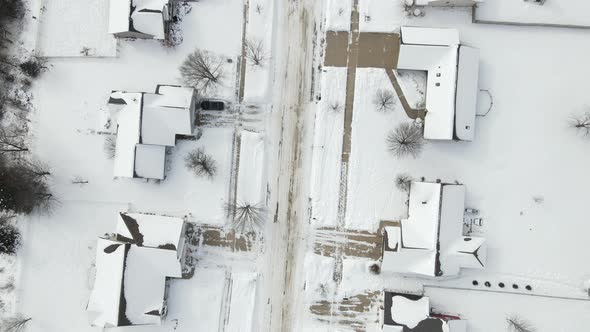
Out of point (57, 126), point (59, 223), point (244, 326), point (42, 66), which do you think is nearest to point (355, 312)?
point (244, 326)

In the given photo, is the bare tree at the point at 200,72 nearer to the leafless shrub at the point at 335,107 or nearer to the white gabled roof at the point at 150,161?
the white gabled roof at the point at 150,161

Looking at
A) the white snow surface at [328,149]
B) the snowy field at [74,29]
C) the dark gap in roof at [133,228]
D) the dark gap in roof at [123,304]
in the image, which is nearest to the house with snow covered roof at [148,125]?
the dark gap in roof at [133,228]

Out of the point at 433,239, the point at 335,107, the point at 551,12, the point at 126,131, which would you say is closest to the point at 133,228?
the point at 126,131

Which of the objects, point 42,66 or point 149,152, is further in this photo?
point 42,66

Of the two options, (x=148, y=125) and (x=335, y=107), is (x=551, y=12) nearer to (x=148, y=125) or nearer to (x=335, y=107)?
(x=335, y=107)

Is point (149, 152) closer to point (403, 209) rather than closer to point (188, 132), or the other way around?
point (188, 132)

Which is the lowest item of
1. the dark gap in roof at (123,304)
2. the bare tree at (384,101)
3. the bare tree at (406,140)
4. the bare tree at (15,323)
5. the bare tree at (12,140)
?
the bare tree at (15,323)
